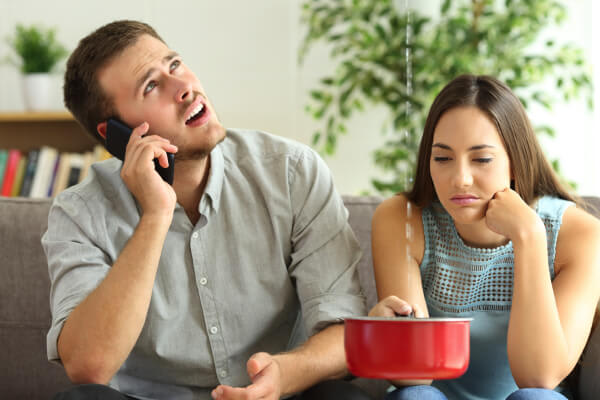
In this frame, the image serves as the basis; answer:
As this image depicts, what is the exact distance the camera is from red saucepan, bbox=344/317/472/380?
2.58 feet

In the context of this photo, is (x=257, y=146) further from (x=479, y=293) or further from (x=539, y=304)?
(x=539, y=304)

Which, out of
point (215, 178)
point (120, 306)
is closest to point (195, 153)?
point (215, 178)

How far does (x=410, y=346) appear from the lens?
2.59 feet

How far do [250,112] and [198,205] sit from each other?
188 centimetres

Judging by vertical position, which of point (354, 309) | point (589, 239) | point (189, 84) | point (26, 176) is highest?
point (189, 84)

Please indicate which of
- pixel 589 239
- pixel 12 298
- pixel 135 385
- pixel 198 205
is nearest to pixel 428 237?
pixel 589 239

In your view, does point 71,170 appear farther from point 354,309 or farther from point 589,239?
point 589,239

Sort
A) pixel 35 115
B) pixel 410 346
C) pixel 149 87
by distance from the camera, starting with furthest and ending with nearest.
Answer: pixel 35 115, pixel 149 87, pixel 410 346

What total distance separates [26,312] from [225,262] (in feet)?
1.83

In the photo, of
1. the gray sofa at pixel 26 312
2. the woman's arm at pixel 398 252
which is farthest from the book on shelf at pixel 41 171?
the woman's arm at pixel 398 252

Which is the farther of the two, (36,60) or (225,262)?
(36,60)

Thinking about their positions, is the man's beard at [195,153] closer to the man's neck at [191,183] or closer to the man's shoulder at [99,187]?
the man's neck at [191,183]

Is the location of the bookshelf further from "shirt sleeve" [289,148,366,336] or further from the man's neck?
"shirt sleeve" [289,148,366,336]

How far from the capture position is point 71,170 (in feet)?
9.86
